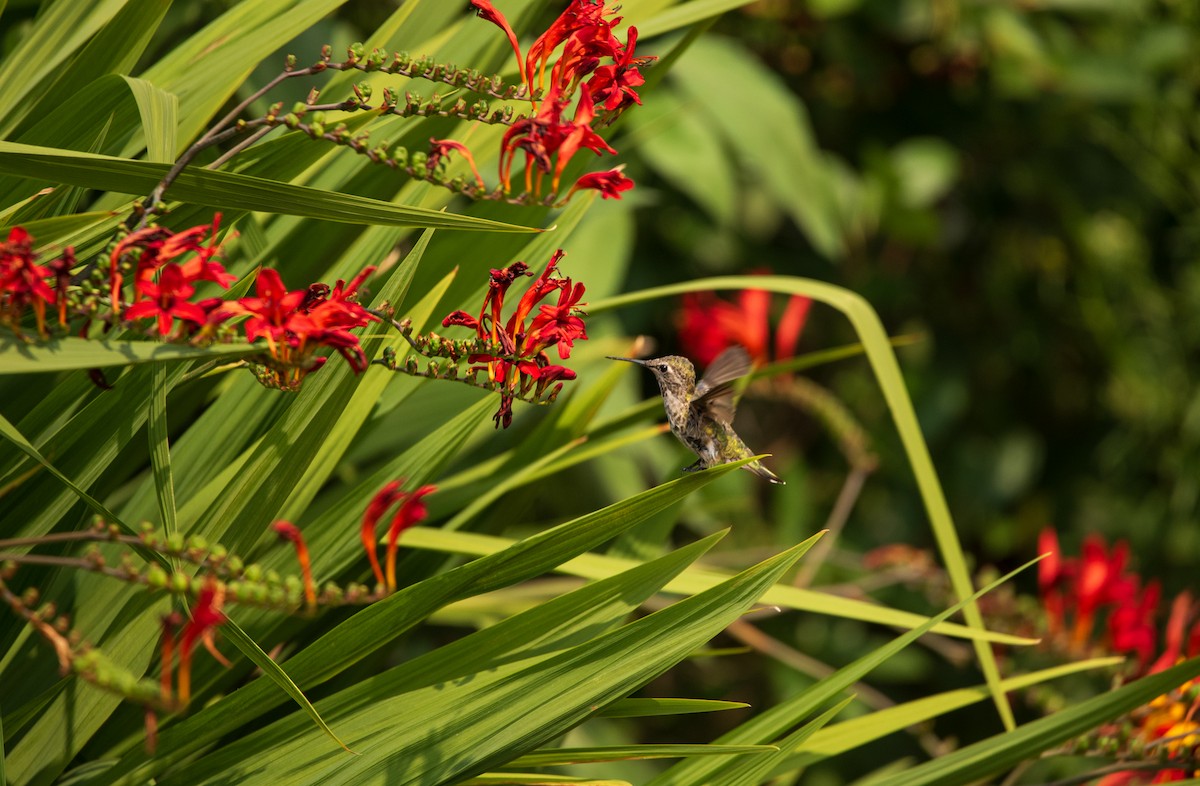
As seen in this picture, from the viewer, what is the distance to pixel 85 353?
54cm

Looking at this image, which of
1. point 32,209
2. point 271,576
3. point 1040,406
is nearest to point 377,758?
point 271,576

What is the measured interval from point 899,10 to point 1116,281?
0.90m

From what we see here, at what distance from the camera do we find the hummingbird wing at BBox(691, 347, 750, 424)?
0.97m

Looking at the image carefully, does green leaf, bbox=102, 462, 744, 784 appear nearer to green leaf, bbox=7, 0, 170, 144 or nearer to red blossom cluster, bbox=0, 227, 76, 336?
red blossom cluster, bbox=0, 227, 76, 336

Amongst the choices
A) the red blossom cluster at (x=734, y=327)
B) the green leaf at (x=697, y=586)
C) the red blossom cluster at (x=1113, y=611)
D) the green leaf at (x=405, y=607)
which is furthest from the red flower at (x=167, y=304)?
the red blossom cluster at (x=734, y=327)

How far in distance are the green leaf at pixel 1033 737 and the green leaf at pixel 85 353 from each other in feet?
1.97

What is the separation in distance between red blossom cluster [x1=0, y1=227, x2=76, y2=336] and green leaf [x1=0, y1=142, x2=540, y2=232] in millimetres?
66

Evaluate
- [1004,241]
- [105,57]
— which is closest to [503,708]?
[105,57]

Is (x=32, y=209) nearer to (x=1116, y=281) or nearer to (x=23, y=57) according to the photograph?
(x=23, y=57)

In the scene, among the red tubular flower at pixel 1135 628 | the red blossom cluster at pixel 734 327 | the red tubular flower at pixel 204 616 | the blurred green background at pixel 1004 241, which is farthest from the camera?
the blurred green background at pixel 1004 241

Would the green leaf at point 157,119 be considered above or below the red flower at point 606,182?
above

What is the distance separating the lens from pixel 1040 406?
9.87 feet

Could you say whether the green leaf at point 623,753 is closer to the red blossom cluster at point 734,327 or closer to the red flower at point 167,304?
the red flower at point 167,304

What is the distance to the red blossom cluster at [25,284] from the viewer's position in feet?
1.73
